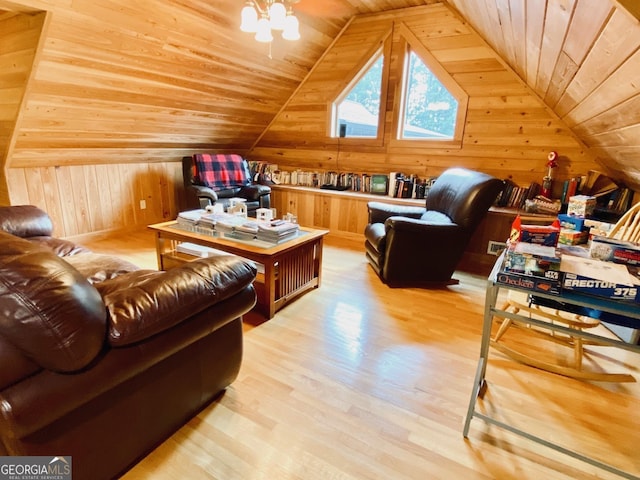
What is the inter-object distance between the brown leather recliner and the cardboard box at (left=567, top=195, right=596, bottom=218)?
715 mm

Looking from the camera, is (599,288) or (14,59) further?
(14,59)

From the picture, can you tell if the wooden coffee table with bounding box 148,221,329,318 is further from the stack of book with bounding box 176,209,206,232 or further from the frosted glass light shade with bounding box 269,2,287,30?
the frosted glass light shade with bounding box 269,2,287,30

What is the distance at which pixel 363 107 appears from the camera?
4.49 meters

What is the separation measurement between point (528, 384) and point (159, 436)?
1786 mm

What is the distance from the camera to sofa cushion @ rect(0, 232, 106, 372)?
0.88m

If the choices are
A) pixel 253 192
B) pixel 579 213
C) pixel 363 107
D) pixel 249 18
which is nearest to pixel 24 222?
pixel 249 18

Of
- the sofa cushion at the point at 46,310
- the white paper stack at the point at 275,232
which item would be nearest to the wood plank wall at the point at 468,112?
the white paper stack at the point at 275,232

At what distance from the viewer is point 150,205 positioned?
459cm

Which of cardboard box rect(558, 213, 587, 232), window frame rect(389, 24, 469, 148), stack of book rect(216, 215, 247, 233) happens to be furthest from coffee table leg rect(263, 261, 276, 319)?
window frame rect(389, 24, 469, 148)

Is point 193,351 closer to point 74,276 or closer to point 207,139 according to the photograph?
point 74,276

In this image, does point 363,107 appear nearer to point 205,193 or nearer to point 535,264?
point 205,193

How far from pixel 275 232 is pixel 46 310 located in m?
1.63

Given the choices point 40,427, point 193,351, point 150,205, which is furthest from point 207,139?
point 40,427

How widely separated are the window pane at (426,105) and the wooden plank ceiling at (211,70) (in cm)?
64
